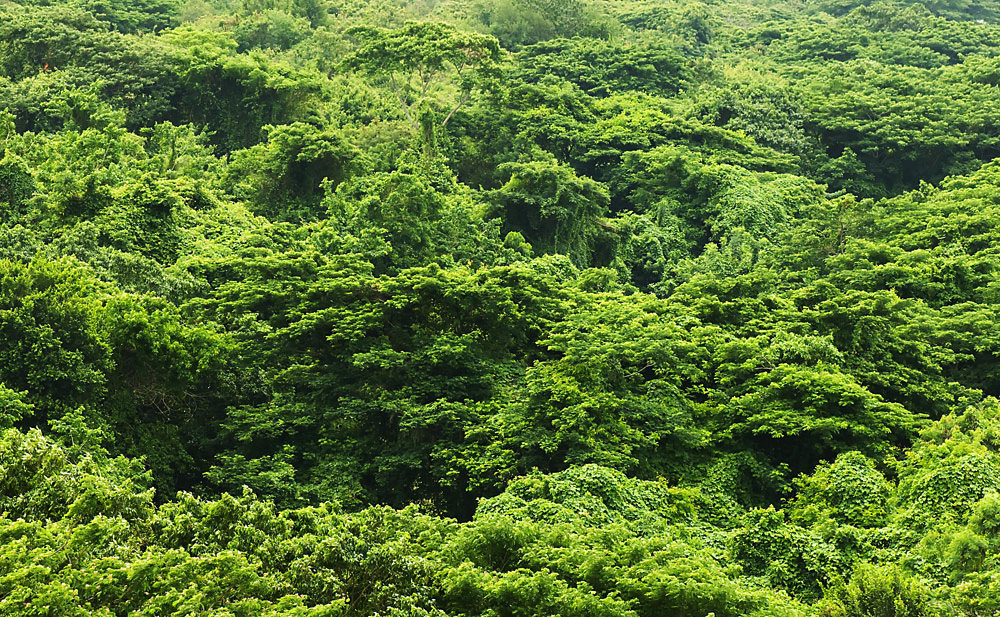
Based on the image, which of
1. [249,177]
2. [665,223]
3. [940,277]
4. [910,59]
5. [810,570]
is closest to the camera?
[810,570]

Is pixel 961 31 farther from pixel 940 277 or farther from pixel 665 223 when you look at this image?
pixel 940 277

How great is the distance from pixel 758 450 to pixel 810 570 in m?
3.81

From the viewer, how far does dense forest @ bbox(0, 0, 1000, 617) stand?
8.60 metres

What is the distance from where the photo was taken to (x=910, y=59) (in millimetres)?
40156

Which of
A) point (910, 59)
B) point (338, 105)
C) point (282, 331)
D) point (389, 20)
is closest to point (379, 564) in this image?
point (282, 331)

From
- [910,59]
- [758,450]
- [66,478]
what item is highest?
[910,59]

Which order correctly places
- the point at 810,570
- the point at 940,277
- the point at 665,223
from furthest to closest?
the point at 665,223 → the point at 940,277 → the point at 810,570

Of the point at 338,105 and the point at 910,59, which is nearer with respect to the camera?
the point at 338,105

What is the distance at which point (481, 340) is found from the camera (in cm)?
1617

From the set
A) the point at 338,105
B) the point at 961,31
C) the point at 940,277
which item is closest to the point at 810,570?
the point at 940,277

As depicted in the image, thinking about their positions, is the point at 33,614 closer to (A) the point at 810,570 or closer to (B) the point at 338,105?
(A) the point at 810,570

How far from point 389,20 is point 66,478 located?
35103mm

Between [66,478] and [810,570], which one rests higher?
[66,478]

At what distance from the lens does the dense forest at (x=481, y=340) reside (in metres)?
8.60
